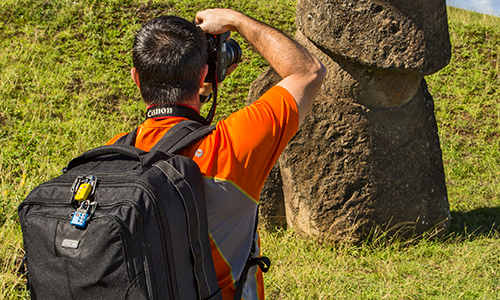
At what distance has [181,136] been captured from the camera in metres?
1.33

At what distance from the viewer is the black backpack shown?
1084mm

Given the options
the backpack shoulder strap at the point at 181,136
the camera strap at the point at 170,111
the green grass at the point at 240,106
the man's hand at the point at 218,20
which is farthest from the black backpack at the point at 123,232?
the green grass at the point at 240,106

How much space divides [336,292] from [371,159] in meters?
1.17

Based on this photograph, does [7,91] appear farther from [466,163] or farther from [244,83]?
[466,163]

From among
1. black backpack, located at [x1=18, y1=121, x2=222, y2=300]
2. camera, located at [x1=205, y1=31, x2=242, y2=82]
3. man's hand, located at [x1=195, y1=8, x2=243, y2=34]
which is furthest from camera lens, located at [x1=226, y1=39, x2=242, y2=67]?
black backpack, located at [x1=18, y1=121, x2=222, y2=300]

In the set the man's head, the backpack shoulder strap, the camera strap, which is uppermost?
the man's head

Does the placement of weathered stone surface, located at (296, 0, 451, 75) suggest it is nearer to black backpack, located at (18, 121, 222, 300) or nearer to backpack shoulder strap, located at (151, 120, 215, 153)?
backpack shoulder strap, located at (151, 120, 215, 153)

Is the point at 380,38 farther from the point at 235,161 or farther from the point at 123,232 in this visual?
the point at 123,232

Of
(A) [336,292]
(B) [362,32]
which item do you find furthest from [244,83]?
(A) [336,292]

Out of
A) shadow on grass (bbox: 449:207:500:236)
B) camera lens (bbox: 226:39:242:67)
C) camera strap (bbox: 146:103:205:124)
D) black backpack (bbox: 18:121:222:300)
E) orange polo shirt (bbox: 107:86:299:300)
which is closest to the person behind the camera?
black backpack (bbox: 18:121:222:300)

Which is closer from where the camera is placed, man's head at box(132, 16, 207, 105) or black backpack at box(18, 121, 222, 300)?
black backpack at box(18, 121, 222, 300)

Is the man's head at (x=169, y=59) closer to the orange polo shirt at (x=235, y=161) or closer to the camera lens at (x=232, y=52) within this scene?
the orange polo shirt at (x=235, y=161)

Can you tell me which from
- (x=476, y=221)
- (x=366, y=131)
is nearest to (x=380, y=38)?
(x=366, y=131)

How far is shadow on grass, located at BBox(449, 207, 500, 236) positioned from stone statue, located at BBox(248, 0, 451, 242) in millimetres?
291
